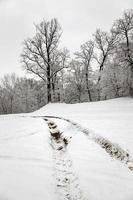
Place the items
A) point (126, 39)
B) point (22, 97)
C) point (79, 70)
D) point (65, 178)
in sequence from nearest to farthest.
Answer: point (65, 178)
point (126, 39)
point (79, 70)
point (22, 97)

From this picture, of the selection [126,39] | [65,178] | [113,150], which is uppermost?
[126,39]

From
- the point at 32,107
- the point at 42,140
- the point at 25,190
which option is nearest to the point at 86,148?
the point at 42,140

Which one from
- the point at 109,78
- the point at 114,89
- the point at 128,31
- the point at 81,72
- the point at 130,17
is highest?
the point at 130,17

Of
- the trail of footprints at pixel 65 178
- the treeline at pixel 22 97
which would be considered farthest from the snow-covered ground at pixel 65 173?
the treeline at pixel 22 97

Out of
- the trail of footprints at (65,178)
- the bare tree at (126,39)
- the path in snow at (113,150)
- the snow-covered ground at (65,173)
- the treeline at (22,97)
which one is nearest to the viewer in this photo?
the snow-covered ground at (65,173)

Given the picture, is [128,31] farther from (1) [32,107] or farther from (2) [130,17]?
(1) [32,107]

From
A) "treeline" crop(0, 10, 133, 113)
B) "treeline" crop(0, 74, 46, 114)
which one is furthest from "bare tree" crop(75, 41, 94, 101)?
"treeline" crop(0, 74, 46, 114)

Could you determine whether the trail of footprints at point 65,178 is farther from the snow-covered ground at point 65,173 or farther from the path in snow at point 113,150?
the path in snow at point 113,150

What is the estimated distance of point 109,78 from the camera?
86.6ft

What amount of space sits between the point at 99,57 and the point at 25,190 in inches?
1230

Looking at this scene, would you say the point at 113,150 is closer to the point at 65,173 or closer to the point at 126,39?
the point at 65,173

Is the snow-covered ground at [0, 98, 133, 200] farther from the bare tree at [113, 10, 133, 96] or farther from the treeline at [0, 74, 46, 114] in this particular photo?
the treeline at [0, 74, 46, 114]

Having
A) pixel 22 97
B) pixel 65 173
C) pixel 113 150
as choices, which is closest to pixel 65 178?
pixel 65 173

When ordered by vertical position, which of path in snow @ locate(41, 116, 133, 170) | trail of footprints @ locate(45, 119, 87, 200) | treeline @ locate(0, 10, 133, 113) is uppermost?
treeline @ locate(0, 10, 133, 113)
